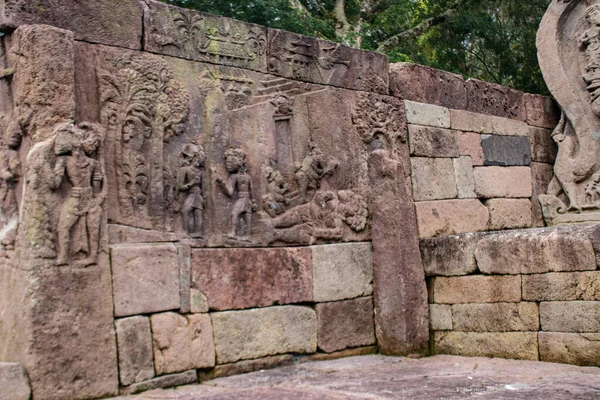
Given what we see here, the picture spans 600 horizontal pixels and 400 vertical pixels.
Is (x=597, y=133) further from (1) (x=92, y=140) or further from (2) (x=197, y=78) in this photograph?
(1) (x=92, y=140)

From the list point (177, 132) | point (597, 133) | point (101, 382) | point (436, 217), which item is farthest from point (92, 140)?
point (597, 133)

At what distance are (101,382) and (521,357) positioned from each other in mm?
3630

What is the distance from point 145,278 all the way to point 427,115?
4012 mm

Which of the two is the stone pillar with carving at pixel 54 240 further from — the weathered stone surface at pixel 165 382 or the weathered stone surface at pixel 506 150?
the weathered stone surface at pixel 506 150

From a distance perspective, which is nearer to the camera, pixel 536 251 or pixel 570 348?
pixel 570 348

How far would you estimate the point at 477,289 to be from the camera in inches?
272

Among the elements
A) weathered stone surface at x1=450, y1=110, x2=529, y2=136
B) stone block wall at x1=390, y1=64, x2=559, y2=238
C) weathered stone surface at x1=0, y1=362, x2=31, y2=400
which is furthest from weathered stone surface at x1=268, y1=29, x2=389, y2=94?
weathered stone surface at x1=0, y1=362, x2=31, y2=400

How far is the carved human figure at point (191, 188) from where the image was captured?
6008mm

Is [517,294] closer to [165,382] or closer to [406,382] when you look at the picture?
[406,382]

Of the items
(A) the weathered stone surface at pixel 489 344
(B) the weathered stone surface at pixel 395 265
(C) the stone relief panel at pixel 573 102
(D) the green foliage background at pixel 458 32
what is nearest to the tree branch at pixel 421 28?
(D) the green foliage background at pixel 458 32

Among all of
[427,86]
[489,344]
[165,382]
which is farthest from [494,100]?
[165,382]

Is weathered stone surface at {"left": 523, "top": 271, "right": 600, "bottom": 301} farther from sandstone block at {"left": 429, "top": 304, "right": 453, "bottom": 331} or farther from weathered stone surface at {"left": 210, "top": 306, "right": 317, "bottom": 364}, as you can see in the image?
weathered stone surface at {"left": 210, "top": 306, "right": 317, "bottom": 364}

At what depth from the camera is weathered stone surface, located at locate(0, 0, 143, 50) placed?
17.3 ft

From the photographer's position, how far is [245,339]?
614 centimetres
